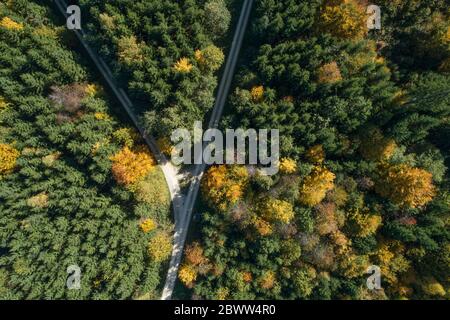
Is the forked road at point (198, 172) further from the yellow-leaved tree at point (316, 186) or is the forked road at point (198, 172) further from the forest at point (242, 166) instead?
the yellow-leaved tree at point (316, 186)

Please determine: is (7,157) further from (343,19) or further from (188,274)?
(343,19)

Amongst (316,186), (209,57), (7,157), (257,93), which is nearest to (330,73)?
(257,93)

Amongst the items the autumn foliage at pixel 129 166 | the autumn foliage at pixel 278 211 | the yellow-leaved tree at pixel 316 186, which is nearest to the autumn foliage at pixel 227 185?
the autumn foliage at pixel 278 211

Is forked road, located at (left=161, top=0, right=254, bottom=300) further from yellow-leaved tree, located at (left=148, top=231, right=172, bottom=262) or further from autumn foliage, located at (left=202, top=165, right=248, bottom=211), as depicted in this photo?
autumn foliage, located at (left=202, top=165, right=248, bottom=211)

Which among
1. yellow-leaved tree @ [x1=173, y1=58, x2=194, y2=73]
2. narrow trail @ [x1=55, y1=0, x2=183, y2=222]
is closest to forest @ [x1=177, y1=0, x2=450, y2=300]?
narrow trail @ [x1=55, y1=0, x2=183, y2=222]

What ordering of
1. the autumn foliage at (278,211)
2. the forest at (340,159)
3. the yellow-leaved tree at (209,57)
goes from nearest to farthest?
the forest at (340,159)
the autumn foliage at (278,211)
the yellow-leaved tree at (209,57)

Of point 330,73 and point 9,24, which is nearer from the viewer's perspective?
point 330,73

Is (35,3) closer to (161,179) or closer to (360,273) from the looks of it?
(161,179)
